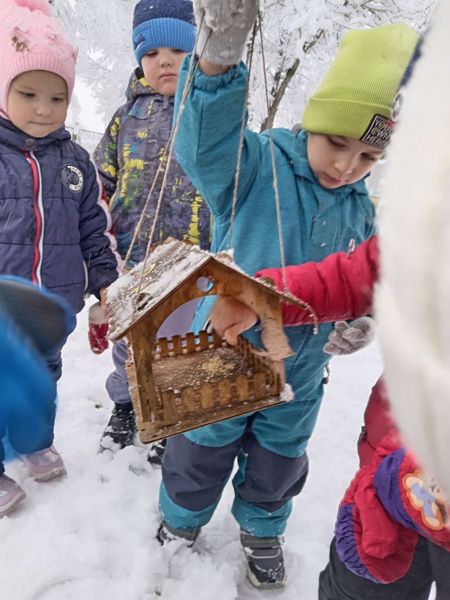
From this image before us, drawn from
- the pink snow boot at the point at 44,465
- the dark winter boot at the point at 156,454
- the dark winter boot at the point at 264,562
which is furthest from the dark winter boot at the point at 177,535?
the pink snow boot at the point at 44,465

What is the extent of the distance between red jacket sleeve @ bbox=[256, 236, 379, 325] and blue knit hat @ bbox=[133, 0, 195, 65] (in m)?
1.37

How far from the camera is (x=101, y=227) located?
6.32 feet

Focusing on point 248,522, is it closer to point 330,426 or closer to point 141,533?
point 141,533

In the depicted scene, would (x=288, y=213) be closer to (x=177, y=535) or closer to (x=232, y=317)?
(x=232, y=317)

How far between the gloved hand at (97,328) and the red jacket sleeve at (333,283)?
2.43 ft

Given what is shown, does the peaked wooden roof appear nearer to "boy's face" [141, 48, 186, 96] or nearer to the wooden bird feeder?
the wooden bird feeder

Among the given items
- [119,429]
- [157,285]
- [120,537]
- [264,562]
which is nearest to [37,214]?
[157,285]

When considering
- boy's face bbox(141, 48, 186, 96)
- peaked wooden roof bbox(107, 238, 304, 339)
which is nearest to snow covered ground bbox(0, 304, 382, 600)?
peaked wooden roof bbox(107, 238, 304, 339)

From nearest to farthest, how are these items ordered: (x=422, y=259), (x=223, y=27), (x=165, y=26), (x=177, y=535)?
(x=422, y=259) < (x=223, y=27) < (x=177, y=535) < (x=165, y=26)

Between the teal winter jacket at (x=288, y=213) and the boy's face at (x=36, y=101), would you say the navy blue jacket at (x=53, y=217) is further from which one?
the teal winter jacket at (x=288, y=213)

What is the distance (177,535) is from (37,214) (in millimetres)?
1418

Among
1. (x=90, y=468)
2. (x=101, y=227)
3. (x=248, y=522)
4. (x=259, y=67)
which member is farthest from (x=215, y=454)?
(x=259, y=67)

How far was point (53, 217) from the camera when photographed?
1.73 metres

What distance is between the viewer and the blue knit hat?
6.26 feet
